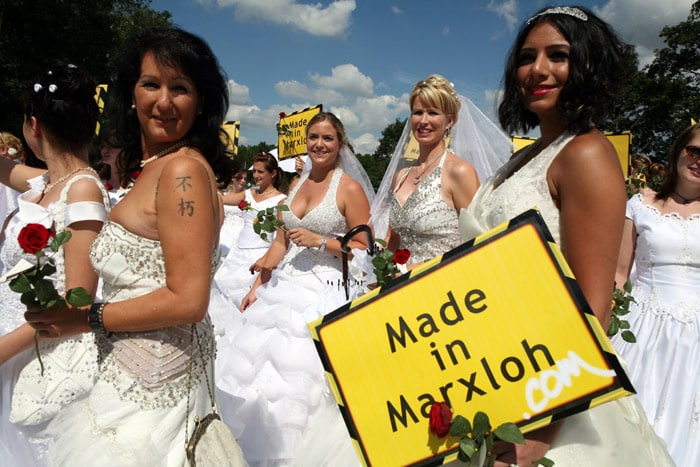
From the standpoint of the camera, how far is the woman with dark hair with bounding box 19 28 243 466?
1582mm

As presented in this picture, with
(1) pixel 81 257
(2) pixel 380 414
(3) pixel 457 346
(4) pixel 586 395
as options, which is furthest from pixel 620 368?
(1) pixel 81 257

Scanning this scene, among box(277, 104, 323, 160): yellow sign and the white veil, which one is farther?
box(277, 104, 323, 160): yellow sign

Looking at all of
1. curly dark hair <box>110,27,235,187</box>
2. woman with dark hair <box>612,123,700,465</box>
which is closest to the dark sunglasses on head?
woman with dark hair <box>612,123,700,465</box>

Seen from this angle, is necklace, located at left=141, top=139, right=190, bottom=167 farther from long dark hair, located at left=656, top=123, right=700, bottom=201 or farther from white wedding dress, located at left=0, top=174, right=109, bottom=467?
long dark hair, located at left=656, top=123, right=700, bottom=201

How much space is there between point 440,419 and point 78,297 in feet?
3.60

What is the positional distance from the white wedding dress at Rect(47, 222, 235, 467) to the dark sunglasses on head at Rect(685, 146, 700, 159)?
148 inches

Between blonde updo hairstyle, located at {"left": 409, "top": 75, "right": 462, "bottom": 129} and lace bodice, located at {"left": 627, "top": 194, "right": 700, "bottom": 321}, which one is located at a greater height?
blonde updo hairstyle, located at {"left": 409, "top": 75, "right": 462, "bottom": 129}

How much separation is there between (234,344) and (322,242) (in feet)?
3.46

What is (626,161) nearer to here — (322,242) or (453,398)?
(322,242)

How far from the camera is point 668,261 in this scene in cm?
365

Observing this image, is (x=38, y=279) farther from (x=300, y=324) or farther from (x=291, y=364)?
(x=300, y=324)

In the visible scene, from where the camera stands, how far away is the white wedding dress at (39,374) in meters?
1.95

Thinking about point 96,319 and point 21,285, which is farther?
point 96,319

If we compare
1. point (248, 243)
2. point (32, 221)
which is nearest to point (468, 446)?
point (32, 221)
